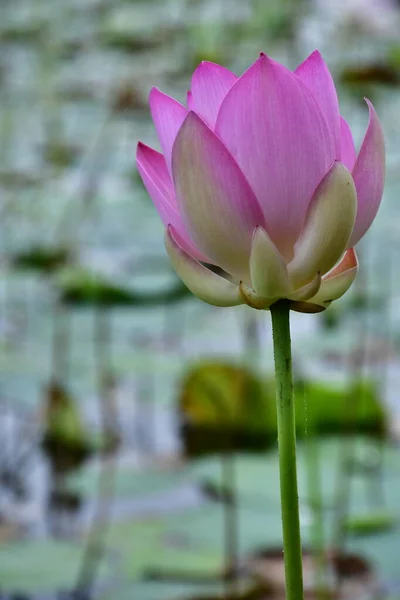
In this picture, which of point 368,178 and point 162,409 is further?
point 162,409

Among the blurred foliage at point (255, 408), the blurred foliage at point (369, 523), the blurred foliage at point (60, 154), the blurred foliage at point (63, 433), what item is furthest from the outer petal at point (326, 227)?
the blurred foliage at point (60, 154)

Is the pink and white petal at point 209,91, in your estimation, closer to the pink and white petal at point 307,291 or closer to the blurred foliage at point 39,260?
the pink and white petal at point 307,291

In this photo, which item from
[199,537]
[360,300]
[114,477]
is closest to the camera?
[199,537]

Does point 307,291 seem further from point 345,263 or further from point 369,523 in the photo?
point 369,523

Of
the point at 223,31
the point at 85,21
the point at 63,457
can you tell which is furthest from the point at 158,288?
the point at 85,21

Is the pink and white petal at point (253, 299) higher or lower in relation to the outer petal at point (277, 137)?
lower

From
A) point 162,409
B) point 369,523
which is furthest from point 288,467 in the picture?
point 162,409

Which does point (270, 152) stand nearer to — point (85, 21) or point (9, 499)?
point (9, 499)
